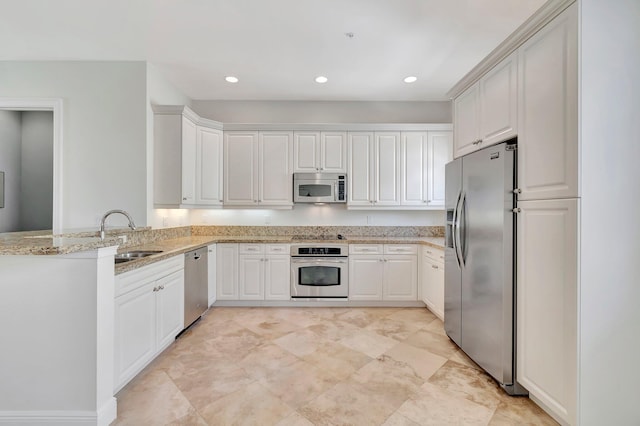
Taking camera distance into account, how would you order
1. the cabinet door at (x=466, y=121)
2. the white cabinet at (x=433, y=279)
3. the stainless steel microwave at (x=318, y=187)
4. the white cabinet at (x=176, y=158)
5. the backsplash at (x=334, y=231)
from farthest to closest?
the backsplash at (x=334, y=231)
the stainless steel microwave at (x=318, y=187)
the white cabinet at (x=176, y=158)
the white cabinet at (x=433, y=279)
the cabinet door at (x=466, y=121)

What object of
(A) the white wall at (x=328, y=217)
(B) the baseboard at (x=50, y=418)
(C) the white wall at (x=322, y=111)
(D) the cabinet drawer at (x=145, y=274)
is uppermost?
(C) the white wall at (x=322, y=111)

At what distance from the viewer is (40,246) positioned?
1.40 m

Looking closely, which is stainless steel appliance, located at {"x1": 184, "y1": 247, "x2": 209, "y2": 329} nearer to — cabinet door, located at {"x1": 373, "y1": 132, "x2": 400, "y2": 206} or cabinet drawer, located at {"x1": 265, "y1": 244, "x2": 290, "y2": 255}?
Result: cabinet drawer, located at {"x1": 265, "y1": 244, "x2": 290, "y2": 255}

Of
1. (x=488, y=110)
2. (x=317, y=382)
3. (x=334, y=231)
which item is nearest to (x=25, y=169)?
(x=334, y=231)

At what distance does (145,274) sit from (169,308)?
21.2 inches

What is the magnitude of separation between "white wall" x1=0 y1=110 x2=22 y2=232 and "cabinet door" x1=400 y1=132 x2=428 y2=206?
5972 mm

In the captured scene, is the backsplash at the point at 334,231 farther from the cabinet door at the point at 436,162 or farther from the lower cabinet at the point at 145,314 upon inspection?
the lower cabinet at the point at 145,314

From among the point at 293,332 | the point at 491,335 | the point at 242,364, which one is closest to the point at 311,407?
the point at 242,364

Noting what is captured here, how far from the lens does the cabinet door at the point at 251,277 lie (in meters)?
3.68

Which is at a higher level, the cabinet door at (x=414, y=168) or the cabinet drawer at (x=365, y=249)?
the cabinet door at (x=414, y=168)

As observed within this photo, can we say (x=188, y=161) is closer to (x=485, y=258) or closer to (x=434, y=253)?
(x=434, y=253)

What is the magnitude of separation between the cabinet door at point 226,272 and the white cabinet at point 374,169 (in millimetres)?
1761

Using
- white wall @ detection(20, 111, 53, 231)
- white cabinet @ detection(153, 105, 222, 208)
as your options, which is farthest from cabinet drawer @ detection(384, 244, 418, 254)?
white wall @ detection(20, 111, 53, 231)

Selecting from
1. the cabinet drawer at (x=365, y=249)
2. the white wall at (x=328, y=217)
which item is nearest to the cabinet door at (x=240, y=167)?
the white wall at (x=328, y=217)
